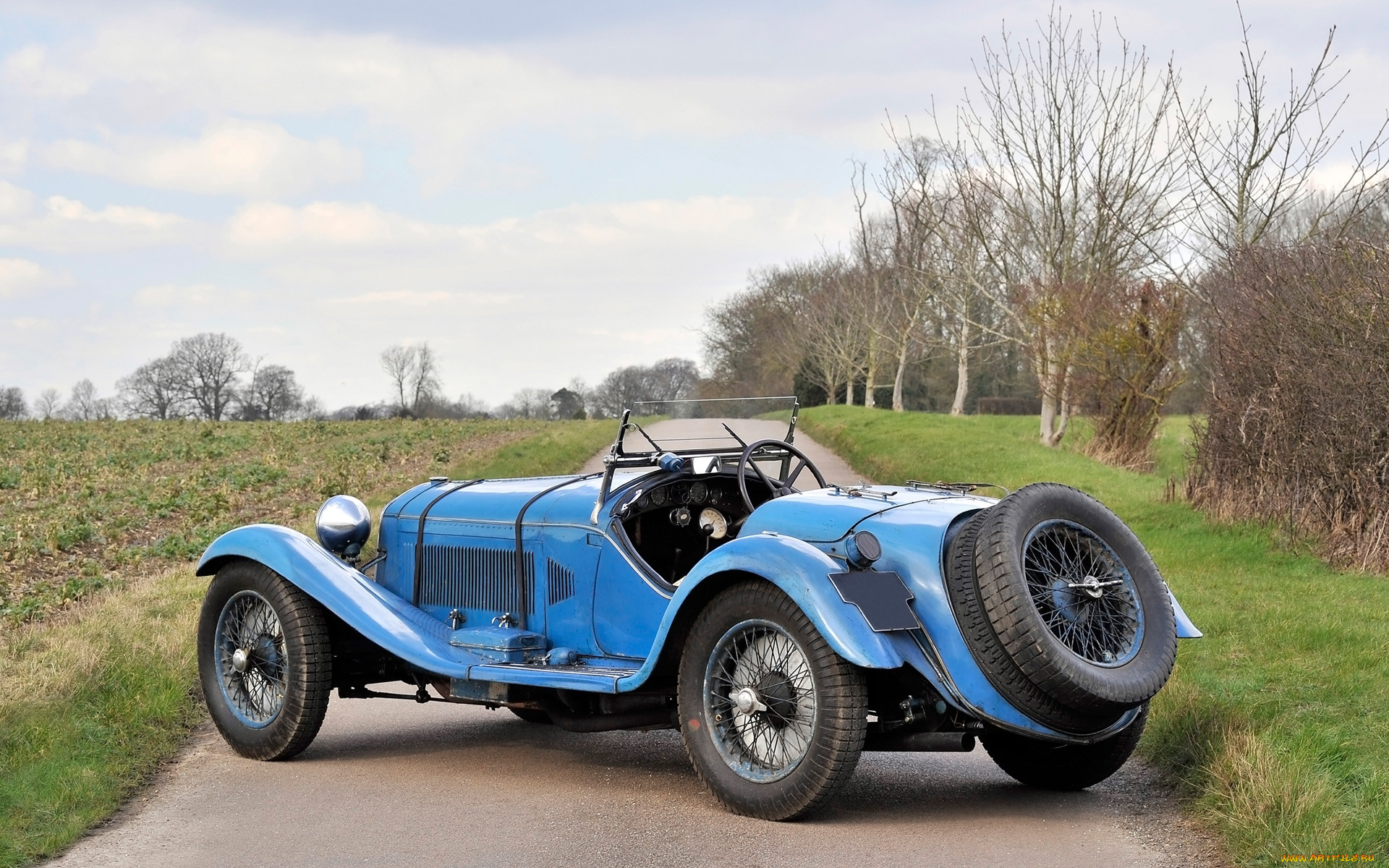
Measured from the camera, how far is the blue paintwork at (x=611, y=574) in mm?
5215

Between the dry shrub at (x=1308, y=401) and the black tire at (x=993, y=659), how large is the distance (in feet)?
21.6

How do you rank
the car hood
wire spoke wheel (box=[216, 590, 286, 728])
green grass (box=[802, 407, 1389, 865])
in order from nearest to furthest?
green grass (box=[802, 407, 1389, 865]), the car hood, wire spoke wheel (box=[216, 590, 286, 728])

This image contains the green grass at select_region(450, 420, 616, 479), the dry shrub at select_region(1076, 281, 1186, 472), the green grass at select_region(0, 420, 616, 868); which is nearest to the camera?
the green grass at select_region(0, 420, 616, 868)

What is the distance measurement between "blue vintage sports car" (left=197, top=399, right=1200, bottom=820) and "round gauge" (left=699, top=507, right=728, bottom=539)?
0.06 m

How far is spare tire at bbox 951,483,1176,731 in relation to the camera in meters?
5.09

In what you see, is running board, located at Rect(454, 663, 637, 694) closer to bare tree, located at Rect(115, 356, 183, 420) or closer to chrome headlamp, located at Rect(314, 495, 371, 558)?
chrome headlamp, located at Rect(314, 495, 371, 558)

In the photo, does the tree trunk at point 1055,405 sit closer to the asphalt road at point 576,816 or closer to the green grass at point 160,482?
the green grass at point 160,482

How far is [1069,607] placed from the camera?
5.46 m

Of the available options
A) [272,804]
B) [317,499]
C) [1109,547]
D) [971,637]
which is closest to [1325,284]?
[1109,547]

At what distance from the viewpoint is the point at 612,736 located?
24.5 feet

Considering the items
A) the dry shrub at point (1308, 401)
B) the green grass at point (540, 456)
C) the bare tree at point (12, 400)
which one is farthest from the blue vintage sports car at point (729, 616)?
the bare tree at point (12, 400)

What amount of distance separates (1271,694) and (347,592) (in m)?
4.85

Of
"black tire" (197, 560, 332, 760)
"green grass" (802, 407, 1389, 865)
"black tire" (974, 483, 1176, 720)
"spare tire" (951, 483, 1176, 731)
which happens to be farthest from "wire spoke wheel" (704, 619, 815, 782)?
"black tire" (197, 560, 332, 760)

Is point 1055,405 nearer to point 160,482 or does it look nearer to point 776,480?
point 160,482
